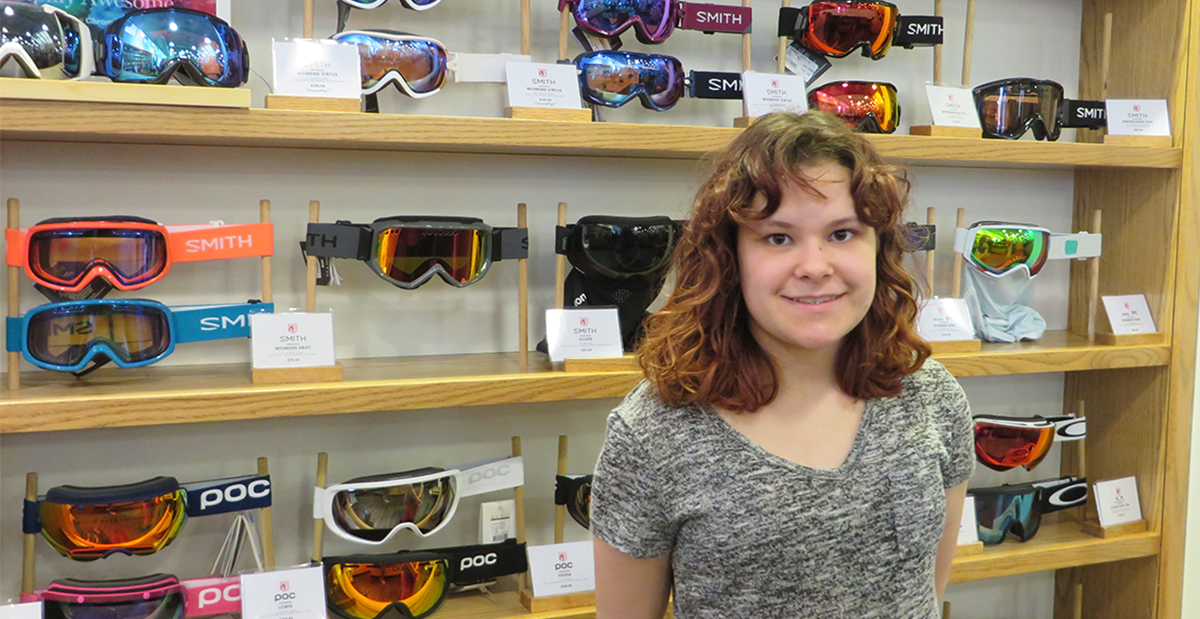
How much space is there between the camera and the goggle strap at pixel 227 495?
4.90 feet

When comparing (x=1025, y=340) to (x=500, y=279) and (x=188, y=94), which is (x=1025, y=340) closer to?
(x=500, y=279)

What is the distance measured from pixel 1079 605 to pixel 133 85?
215 centimetres

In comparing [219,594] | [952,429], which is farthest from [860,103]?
[219,594]

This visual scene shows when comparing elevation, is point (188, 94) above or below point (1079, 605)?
above

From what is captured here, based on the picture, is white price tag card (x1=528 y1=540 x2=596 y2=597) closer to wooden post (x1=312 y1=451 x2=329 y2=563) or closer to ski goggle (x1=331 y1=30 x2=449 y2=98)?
wooden post (x1=312 y1=451 x2=329 y2=563)

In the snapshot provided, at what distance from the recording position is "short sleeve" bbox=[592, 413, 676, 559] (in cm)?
102

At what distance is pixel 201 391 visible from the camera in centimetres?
137

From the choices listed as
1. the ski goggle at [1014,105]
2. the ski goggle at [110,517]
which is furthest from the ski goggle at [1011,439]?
the ski goggle at [110,517]

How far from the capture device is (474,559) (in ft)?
5.39

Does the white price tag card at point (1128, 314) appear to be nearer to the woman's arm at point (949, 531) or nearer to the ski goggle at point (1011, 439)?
the ski goggle at point (1011, 439)

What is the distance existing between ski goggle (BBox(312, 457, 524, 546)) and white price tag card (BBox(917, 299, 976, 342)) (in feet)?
2.68

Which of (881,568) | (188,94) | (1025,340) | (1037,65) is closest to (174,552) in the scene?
(188,94)

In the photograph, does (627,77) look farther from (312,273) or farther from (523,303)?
(312,273)

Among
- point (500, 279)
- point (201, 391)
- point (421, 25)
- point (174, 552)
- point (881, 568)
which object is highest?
point (421, 25)
